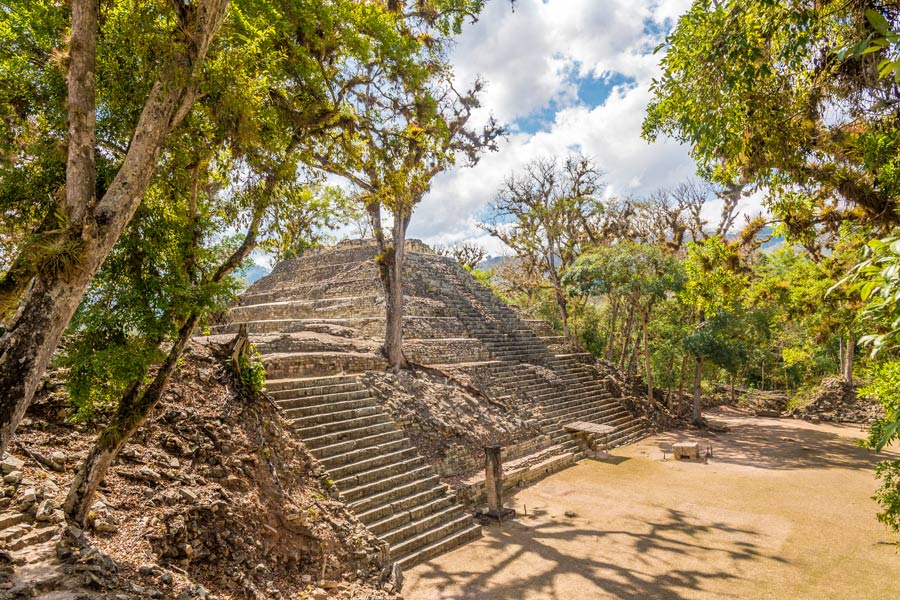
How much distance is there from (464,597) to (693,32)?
6.77 metres

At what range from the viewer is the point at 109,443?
4.07 metres

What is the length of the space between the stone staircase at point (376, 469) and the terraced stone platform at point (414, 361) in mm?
20

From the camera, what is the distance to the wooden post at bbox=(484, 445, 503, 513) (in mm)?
8016

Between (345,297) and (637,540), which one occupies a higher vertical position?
(345,297)

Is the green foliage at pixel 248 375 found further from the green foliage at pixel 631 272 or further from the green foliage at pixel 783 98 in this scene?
the green foliage at pixel 631 272

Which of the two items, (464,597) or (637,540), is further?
(637,540)

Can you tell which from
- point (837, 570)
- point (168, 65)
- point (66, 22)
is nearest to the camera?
Result: point (168, 65)

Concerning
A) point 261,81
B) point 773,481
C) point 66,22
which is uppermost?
point 66,22

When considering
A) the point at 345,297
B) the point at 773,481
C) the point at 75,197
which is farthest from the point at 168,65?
the point at 345,297

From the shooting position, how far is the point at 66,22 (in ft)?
13.4

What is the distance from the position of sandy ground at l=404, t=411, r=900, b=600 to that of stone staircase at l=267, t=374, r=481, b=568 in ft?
1.49

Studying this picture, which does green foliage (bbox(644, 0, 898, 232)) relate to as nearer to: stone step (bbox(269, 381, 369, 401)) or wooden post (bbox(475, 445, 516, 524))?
wooden post (bbox(475, 445, 516, 524))

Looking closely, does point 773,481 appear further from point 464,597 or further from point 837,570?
point 464,597

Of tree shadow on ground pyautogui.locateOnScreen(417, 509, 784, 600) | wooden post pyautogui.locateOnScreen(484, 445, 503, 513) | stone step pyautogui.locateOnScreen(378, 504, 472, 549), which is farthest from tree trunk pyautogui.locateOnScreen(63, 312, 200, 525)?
wooden post pyautogui.locateOnScreen(484, 445, 503, 513)
